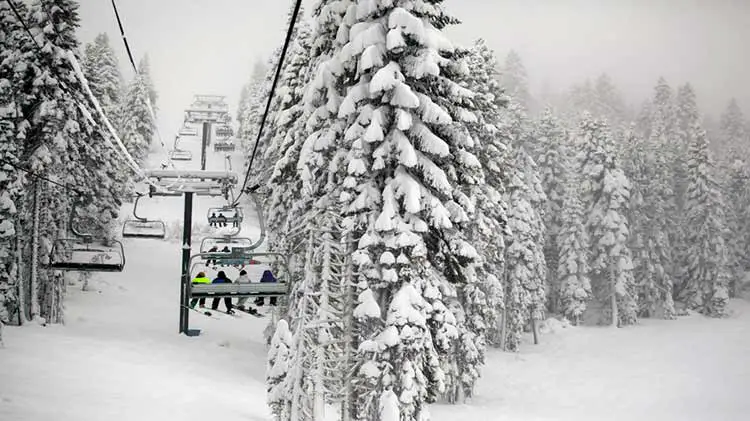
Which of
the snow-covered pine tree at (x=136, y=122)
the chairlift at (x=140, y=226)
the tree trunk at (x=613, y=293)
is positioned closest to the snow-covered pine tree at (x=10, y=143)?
the chairlift at (x=140, y=226)

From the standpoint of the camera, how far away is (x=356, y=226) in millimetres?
14430

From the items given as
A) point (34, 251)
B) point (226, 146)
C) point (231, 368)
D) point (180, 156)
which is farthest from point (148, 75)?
point (231, 368)

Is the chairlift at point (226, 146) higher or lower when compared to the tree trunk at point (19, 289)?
higher

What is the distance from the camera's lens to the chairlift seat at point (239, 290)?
54.7 ft

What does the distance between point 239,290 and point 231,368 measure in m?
10.6

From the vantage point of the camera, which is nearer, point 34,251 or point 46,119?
point 46,119

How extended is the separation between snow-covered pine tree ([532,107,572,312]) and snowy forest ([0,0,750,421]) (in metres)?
0.19

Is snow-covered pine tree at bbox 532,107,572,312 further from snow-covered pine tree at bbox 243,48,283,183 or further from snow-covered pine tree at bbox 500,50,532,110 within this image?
snow-covered pine tree at bbox 500,50,532,110

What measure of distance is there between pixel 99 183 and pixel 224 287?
2938 cm

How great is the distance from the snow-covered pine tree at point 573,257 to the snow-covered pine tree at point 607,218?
172cm

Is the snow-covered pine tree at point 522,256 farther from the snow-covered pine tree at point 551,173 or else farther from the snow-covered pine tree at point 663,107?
the snow-covered pine tree at point 663,107

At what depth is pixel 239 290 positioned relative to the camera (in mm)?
16656

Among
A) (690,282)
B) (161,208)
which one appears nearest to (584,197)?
(690,282)

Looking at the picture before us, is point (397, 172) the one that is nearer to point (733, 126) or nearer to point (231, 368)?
point (231, 368)
